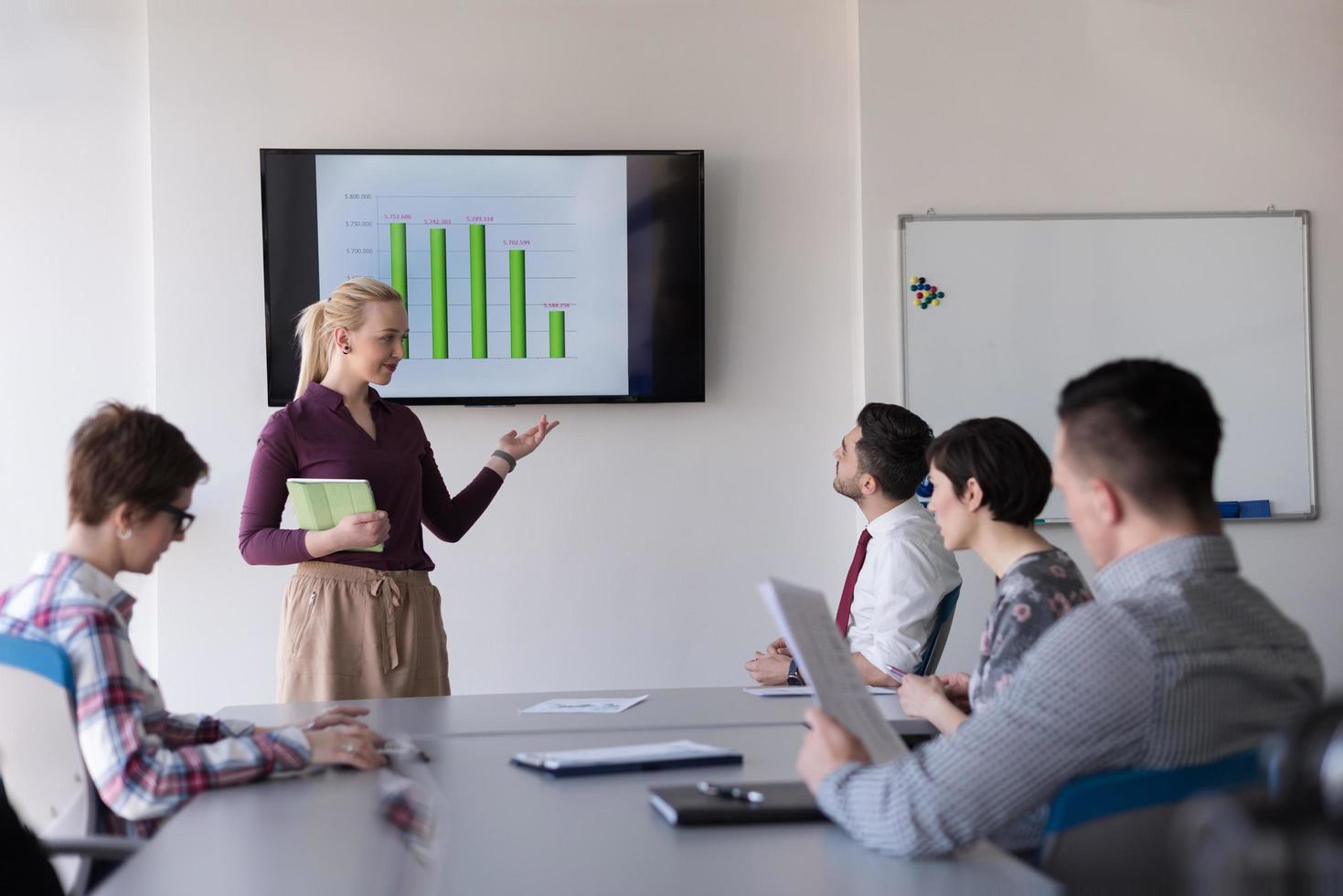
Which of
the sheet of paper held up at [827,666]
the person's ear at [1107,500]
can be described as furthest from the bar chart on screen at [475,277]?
the person's ear at [1107,500]

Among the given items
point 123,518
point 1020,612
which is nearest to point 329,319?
point 123,518

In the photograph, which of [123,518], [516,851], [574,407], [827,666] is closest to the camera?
[516,851]

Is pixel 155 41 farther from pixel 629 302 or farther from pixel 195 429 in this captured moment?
pixel 629 302

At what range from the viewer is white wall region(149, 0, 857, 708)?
13.2 ft

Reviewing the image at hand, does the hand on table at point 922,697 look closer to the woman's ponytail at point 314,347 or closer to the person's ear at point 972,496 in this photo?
the person's ear at point 972,496

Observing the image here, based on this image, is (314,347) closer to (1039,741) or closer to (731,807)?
(731,807)

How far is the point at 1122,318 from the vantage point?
4.20 m

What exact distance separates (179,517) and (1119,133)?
3427 millimetres

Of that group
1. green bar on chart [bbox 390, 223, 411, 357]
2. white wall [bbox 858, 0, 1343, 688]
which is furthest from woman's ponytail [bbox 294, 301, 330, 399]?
white wall [bbox 858, 0, 1343, 688]

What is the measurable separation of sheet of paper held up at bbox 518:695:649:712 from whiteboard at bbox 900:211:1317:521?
1.85 meters

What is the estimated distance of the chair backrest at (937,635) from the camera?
282 cm

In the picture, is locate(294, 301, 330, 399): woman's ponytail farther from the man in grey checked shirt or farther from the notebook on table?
the man in grey checked shirt

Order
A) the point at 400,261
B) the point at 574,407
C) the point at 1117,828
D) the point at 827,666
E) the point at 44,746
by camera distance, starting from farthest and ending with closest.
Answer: the point at 574,407 → the point at 400,261 → the point at 44,746 → the point at 827,666 → the point at 1117,828

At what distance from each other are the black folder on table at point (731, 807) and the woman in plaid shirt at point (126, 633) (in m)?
0.54
